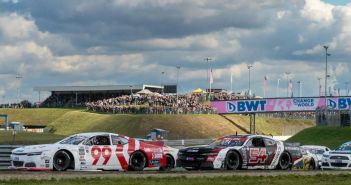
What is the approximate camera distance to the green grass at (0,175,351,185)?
55.0ft

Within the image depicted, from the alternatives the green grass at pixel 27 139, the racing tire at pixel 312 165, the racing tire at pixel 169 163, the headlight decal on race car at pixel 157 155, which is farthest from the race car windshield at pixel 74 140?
the green grass at pixel 27 139

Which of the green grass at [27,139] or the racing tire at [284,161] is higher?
the green grass at [27,139]

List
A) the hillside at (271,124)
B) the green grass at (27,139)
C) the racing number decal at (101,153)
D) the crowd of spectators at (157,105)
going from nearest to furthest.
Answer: the racing number decal at (101,153)
the green grass at (27,139)
the hillside at (271,124)
the crowd of spectators at (157,105)

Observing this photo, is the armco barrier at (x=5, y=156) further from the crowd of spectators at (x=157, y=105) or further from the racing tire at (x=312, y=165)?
the crowd of spectators at (x=157, y=105)

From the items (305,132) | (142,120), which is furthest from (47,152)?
(142,120)

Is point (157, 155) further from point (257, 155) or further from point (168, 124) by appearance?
point (168, 124)

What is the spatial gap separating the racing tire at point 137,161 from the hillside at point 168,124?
60078 millimetres

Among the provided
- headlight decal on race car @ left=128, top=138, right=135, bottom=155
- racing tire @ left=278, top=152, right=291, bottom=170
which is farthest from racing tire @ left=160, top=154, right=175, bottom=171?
racing tire @ left=278, top=152, right=291, bottom=170

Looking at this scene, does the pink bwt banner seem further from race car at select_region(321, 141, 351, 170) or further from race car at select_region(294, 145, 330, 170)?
race car at select_region(321, 141, 351, 170)

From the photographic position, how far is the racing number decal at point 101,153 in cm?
2252

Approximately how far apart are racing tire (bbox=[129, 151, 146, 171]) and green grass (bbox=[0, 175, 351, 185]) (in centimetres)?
483

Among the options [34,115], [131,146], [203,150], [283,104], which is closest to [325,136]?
[283,104]

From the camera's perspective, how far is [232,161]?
24.2 meters

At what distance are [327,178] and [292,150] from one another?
20.8ft
